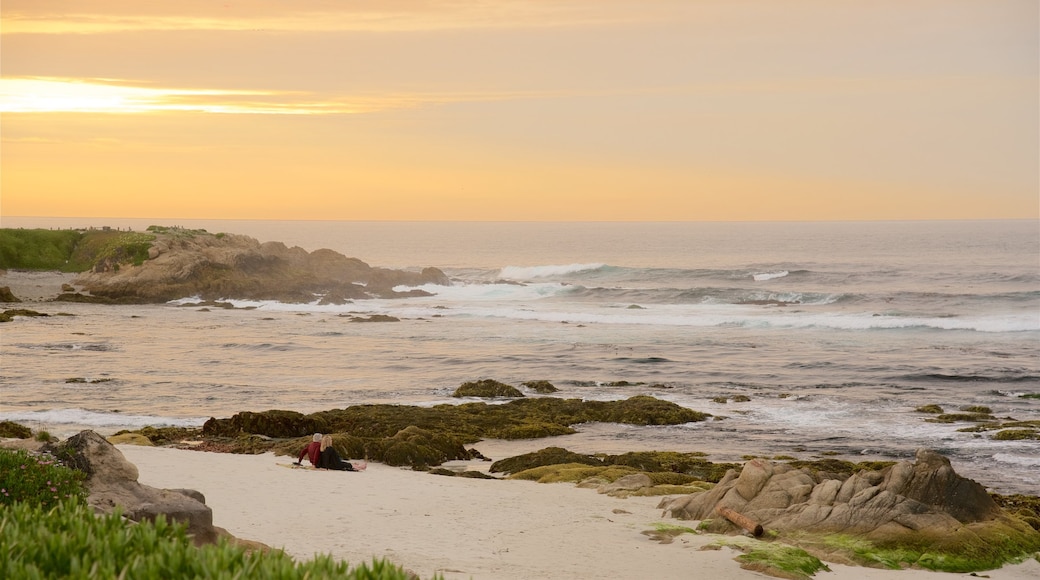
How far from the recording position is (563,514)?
51.2 ft

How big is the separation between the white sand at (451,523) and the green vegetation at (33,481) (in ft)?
8.49

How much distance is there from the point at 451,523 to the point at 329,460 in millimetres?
5177

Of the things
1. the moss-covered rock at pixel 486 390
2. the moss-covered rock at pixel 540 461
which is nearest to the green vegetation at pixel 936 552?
the moss-covered rock at pixel 540 461

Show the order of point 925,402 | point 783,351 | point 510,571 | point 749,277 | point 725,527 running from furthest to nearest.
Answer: point 749,277
point 783,351
point 925,402
point 725,527
point 510,571

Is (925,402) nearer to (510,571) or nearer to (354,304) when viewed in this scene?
(510,571)

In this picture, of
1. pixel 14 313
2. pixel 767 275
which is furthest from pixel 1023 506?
pixel 767 275

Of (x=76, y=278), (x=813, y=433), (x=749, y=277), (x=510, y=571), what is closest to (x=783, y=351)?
(x=813, y=433)

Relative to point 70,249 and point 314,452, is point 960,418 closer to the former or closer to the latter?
point 314,452

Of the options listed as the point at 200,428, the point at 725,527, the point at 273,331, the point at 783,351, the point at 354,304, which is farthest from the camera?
the point at 354,304

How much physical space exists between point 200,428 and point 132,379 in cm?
1077

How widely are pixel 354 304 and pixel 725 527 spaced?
55157mm

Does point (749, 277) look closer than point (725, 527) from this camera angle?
No

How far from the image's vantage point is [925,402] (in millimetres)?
31297

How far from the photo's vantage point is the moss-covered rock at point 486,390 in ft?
106
